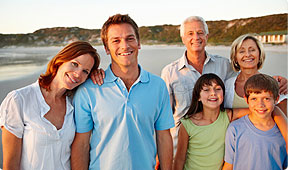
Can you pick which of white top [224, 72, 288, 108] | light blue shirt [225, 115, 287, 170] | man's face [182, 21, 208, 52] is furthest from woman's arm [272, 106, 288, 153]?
man's face [182, 21, 208, 52]

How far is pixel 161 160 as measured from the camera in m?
1.85

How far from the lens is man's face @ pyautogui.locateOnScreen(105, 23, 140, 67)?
1632mm

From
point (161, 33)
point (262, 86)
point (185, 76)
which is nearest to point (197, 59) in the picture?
point (185, 76)

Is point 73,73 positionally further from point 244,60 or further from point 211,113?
point 244,60

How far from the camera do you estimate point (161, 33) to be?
32531mm

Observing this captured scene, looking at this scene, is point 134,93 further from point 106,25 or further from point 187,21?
point 187,21

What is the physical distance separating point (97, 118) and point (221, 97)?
105 centimetres

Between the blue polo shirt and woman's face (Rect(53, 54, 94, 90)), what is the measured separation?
0.07 metres

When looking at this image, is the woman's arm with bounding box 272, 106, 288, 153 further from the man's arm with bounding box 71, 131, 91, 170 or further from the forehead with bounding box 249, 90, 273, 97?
the man's arm with bounding box 71, 131, 91, 170

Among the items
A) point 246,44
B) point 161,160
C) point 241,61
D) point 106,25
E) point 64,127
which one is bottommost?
point 161,160

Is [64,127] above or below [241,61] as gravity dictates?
below

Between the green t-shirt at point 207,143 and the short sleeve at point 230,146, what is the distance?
7cm

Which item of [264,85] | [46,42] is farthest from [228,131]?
[46,42]

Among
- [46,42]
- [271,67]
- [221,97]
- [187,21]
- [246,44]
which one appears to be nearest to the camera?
[221,97]
